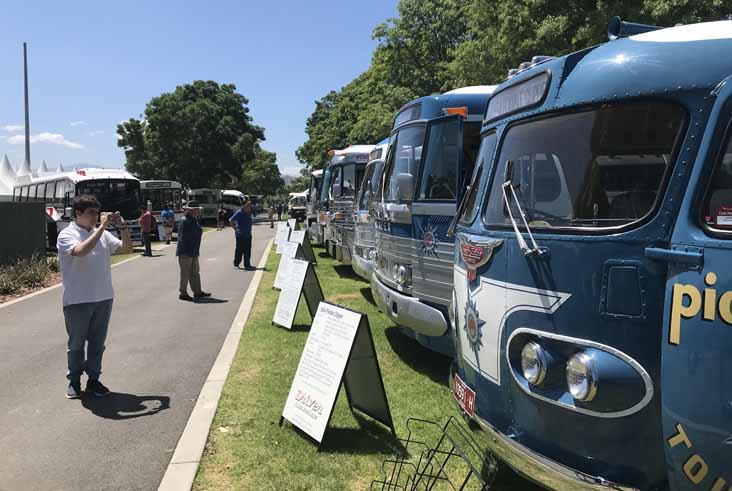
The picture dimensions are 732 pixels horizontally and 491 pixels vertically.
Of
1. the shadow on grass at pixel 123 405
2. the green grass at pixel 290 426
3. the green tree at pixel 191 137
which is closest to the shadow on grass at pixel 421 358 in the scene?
the green grass at pixel 290 426

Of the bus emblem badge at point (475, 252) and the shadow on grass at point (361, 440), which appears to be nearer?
the bus emblem badge at point (475, 252)

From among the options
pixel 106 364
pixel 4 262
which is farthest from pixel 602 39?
pixel 4 262

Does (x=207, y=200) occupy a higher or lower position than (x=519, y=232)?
lower

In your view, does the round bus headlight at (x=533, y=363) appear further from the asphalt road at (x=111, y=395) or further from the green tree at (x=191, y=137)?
the green tree at (x=191, y=137)

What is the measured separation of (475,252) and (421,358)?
4030mm

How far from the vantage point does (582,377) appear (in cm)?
277

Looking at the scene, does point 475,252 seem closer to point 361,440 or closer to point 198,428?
point 361,440

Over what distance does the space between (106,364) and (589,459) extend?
6138 mm

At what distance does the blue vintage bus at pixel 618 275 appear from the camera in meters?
2.43

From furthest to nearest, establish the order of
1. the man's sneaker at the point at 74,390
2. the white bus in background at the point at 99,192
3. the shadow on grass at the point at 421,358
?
the white bus in background at the point at 99,192, the shadow on grass at the point at 421,358, the man's sneaker at the point at 74,390

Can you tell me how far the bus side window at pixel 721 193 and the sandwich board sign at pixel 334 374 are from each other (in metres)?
2.69

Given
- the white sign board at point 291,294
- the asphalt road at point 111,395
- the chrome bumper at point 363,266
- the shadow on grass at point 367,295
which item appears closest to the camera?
the asphalt road at point 111,395

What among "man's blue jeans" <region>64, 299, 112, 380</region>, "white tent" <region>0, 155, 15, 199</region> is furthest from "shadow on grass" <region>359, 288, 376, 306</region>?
"white tent" <region>0, 155, 15, 199</region>

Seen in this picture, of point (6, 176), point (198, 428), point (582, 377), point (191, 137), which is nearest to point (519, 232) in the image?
point (582, 377)
